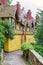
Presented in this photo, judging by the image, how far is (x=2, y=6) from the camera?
124ft

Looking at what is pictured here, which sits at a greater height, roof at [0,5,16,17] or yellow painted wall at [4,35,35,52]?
roof at [0,5,16,17]

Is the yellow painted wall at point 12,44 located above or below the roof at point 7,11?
below

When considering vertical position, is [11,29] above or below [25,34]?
above

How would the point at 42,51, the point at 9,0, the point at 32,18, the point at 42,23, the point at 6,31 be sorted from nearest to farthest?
the point at 42,51 < the point at 42,23 < the point at 6,31 < the point at 9,0 < the point at 32,18

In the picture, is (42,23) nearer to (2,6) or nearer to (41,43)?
(41,43)

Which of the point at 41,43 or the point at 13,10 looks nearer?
the point at 41,43

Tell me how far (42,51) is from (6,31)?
33.4 feet

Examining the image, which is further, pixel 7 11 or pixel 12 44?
pixel 7 11

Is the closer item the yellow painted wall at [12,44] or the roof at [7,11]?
the yellow painted wall at [12,44]

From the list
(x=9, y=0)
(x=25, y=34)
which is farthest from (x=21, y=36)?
(x=9, y=0)

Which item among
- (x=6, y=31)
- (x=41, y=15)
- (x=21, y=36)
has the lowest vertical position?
(x=21, y=36)

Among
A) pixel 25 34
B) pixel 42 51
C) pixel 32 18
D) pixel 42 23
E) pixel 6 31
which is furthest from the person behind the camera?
pixel 32 18

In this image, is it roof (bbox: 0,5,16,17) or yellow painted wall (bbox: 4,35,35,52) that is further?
roof (bbox: 0,5,16,17)

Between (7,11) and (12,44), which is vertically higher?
(7,11)
